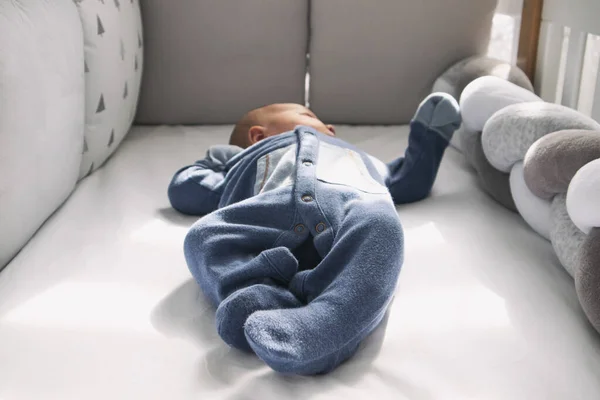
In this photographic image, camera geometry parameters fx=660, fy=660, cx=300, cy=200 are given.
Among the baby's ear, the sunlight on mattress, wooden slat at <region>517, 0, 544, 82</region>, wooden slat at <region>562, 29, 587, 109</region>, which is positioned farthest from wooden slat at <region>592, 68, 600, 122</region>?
the sunlight on mattress

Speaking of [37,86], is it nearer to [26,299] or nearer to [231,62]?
[26,299]

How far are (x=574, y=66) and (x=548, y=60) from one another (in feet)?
0.66

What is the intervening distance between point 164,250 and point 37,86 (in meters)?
0.31

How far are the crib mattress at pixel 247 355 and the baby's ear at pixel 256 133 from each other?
0.22 metres

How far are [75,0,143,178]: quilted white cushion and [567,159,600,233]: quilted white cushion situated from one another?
2.91 feet

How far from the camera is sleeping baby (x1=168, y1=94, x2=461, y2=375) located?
0.72 meters

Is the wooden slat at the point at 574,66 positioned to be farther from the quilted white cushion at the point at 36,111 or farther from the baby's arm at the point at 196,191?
the quilted white cushion at the point at 36,111

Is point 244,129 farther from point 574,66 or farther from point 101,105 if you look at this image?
point 574,66

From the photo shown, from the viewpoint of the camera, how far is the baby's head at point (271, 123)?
50.0 inches

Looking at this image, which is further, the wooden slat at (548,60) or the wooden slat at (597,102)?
the wooden slat at (548,60)

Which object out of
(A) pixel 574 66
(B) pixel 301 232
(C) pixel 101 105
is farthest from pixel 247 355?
(A) pixel 574 66

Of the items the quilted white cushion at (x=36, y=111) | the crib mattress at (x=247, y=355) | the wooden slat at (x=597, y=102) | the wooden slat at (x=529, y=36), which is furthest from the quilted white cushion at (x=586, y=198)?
the wooden slat at (x=529, y=36)

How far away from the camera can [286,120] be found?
1.27 metres

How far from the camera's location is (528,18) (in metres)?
1.62
